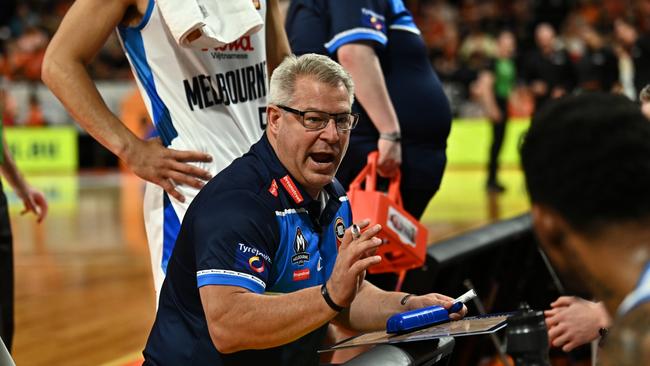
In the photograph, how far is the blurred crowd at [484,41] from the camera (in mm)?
13469

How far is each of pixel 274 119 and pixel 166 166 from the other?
0.46 m

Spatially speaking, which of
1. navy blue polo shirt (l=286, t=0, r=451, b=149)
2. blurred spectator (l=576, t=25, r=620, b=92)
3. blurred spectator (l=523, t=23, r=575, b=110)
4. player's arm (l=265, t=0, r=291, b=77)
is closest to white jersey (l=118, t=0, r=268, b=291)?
player's arm (l=265, t=0, r=291, b=77)

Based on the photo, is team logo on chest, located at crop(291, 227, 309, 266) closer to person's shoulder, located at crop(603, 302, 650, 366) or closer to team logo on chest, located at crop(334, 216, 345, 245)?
team logo on chest, located at crop(334, 216, 345, 245)

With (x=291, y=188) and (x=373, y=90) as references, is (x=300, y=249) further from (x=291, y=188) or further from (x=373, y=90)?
(x=373, y=90)

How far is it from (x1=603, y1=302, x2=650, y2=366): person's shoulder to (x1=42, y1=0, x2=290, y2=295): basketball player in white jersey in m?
1.74

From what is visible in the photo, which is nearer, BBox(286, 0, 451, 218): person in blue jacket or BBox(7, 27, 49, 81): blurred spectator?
BBox(286, 0, 451, 218): person in blue jacket

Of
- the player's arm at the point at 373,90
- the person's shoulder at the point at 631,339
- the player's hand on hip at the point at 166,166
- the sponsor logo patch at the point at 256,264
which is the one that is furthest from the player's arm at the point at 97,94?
the person's shoulder at the point at 631,339

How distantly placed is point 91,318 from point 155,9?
11.1 feet

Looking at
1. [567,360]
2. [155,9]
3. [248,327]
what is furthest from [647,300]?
[567,360]

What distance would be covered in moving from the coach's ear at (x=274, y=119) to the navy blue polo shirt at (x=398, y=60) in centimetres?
126

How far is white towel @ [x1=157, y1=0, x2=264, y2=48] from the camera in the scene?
9.45 ft

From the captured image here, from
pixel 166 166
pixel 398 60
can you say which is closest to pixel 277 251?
pixel 166 166

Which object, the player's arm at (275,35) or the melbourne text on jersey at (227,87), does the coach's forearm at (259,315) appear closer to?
the melbourne text on jersey at (227,87)

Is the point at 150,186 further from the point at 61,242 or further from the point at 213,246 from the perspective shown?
the point at 61,242
